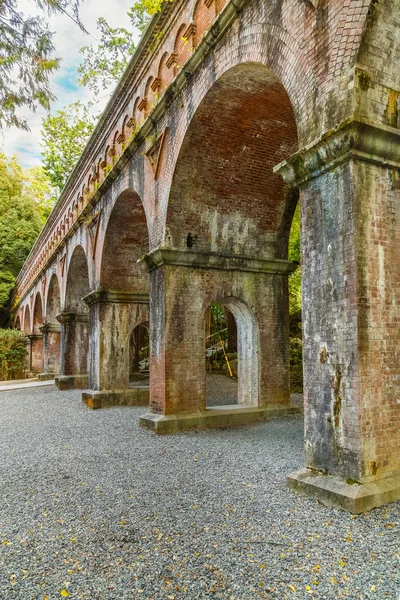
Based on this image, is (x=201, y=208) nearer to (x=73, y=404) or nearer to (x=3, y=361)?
(x=73, y=404)

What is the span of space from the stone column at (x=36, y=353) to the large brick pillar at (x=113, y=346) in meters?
17.6

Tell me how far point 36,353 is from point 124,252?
61.3ft

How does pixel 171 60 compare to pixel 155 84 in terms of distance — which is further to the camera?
pixel 155 84

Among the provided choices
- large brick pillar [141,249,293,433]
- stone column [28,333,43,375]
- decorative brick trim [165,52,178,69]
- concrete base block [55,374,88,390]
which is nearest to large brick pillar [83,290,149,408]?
large brick pillar [141,249,293,433]

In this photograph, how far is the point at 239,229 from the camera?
9.59 m

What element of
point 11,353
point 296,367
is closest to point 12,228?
point 11,353

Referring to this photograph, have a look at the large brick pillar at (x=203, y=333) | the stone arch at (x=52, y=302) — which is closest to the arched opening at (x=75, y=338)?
the stone arch at (x=52, y=302)

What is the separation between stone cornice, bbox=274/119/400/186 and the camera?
4.18m

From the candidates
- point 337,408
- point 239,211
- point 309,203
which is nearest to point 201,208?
point 239,211

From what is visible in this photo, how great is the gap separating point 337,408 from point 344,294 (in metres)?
1.10

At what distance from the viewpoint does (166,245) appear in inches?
345

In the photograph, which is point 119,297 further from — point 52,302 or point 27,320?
point 27,320

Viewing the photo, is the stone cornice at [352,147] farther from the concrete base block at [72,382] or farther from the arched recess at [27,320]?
the arched recess at [27,320]

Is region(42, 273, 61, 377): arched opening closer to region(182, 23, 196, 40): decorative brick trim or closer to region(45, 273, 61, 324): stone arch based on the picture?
region(45, 273, 61, 324): stone arch
